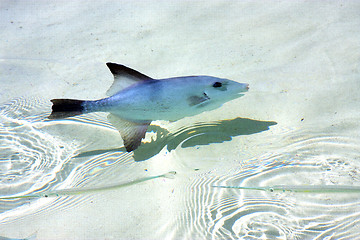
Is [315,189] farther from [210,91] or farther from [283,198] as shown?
[210,91]

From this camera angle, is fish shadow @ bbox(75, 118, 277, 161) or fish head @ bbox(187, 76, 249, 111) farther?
fish shadow @ bbox(75, 118, 277, 161)

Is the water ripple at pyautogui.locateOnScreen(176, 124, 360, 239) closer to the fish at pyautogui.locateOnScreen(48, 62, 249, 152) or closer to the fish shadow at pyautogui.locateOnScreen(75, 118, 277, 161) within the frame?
the fish shadow at pyautogui.locateOnScreen(75, 118, 277, 161)

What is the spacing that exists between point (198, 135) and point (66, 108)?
2.58ft

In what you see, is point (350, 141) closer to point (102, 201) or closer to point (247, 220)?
point (247, 220)

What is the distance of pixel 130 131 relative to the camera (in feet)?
5.34

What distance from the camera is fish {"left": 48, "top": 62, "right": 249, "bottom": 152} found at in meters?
1.55

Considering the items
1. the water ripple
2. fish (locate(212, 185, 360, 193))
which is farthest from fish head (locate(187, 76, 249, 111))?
fish (locate(212, 185, 360, 193))

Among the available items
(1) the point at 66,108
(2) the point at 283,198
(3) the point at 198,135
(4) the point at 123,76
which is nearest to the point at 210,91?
(3) the point at 198,135

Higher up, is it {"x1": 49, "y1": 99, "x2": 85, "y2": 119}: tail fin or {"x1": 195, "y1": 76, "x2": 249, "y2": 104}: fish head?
{"x1": 195, "y1": 76, "x2": 249, "y2": 104}: fish head

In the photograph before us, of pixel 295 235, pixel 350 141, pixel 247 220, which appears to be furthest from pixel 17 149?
pixel 350 141

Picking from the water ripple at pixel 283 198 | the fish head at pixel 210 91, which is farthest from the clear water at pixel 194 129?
the fish head at pixel 210 91

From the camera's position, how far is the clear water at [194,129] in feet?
4.41

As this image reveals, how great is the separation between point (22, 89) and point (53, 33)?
0.89 metres

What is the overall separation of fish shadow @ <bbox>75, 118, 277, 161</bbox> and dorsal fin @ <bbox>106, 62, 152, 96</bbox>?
383mm
